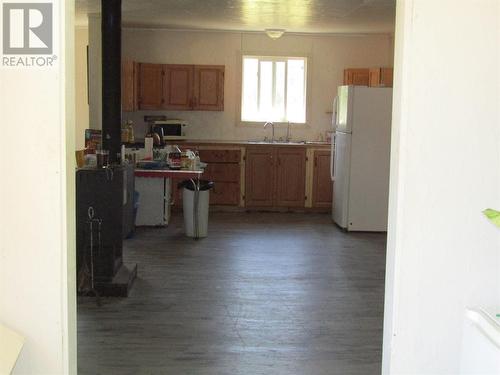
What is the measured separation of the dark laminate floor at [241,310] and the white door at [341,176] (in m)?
0.62

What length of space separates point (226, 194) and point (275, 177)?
735 millimetres

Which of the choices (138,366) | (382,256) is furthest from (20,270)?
(382,256)

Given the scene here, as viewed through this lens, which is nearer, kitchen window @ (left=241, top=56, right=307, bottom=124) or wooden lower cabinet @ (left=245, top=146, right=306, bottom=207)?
wooden lower cabinet @ (left=245, top=146, right=306, bottom=207)

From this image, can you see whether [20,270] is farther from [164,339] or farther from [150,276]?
[150,276]

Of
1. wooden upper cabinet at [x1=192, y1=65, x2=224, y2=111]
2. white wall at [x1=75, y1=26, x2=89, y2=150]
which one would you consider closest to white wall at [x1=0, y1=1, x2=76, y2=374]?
wooden upper cabinet at [x1=192, y1=65, x2=224, y2=111]

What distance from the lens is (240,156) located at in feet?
29.3

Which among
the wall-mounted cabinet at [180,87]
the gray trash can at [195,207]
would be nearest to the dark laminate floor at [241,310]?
the gray trash can at [195,207]

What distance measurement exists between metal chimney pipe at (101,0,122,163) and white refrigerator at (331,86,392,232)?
130 inches

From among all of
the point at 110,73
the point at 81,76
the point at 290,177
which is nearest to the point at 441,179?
the point at 110,73

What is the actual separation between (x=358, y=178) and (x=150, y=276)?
10.6 ft

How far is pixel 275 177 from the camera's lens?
354 inches

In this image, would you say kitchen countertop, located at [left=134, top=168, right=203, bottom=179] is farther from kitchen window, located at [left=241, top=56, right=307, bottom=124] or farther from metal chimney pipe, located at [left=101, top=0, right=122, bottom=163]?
kitchen window, located at [left=241, top=56, right=307, bottom=124]

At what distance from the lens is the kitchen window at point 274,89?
31.6ft

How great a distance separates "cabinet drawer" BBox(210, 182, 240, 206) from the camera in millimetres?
9008
